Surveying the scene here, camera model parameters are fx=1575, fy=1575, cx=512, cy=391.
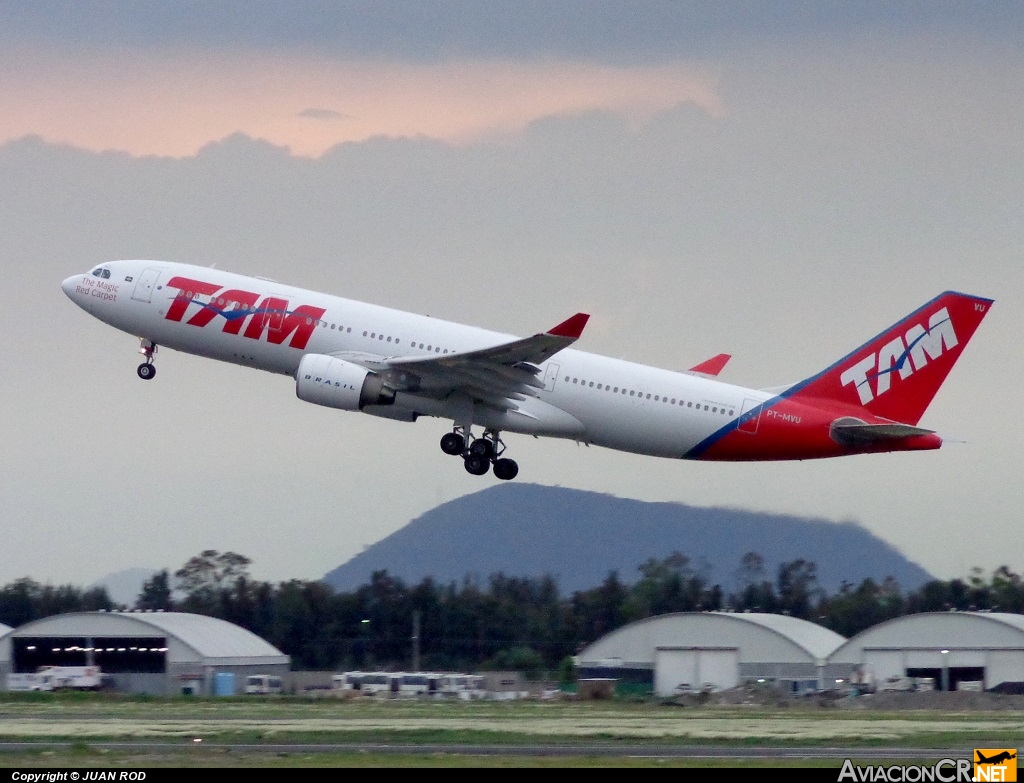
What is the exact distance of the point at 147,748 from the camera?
33875mm

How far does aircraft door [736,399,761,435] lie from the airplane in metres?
0.05

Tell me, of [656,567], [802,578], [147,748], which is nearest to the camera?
[147,748]

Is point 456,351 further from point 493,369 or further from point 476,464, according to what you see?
point 476,464

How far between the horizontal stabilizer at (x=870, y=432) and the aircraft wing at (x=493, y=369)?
8827 mm

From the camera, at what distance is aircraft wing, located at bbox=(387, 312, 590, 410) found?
147 ft

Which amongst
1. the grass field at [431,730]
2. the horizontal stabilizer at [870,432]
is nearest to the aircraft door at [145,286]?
the grass field at [431,730]

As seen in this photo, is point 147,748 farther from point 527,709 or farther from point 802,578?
point 802,578

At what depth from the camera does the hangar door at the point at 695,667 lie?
2956 inches

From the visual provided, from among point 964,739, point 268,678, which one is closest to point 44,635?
point 268,678

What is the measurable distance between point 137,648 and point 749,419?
39732mm

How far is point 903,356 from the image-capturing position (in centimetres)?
4816

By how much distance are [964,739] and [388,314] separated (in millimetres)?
20924

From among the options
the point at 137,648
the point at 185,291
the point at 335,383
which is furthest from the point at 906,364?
the point at 137,648

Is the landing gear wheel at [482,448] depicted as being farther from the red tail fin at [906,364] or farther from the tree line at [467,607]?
the tree line at [467,607]
